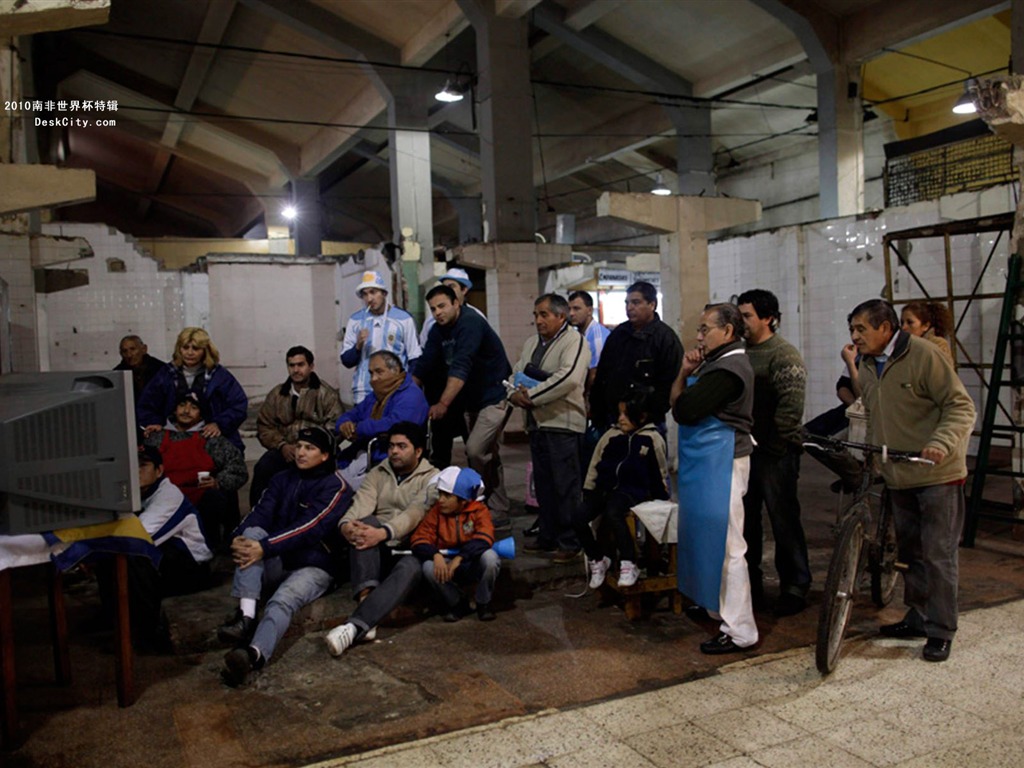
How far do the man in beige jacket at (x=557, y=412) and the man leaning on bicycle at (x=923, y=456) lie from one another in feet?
5.93

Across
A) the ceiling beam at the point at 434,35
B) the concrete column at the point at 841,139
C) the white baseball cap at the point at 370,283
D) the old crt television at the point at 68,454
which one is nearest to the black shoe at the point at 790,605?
the old crt television at the point at 68,454

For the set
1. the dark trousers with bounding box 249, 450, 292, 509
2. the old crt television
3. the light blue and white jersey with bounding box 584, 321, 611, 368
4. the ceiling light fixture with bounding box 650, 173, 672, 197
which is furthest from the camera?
the ceiling light fixture with bounding box 650, 173, 672, 197

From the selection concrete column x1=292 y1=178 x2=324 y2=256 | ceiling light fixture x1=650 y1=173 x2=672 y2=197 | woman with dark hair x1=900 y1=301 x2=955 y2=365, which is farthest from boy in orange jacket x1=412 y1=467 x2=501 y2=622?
concrete column x1=292 y1=178 x2=324 y2=256

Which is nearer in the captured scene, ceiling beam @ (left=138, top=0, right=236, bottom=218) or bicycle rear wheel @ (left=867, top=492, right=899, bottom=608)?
bicycle rear wheel @ (left=867, top=492, right=899, bottom=608)

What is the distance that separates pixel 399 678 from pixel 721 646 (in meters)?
1.60

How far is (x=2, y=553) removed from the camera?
10.9ft

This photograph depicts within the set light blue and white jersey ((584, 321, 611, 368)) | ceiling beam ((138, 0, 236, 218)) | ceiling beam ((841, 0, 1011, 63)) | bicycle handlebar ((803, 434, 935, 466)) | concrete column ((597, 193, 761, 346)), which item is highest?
ceiling beam ((138, 0, 236, 218))

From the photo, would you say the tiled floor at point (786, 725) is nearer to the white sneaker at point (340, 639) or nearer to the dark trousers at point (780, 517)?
the dark trousers at point (780, 517)

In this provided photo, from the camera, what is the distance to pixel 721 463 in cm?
407

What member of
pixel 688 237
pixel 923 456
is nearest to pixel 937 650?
pixel 923 456

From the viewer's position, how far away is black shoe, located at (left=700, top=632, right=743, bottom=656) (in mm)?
4121

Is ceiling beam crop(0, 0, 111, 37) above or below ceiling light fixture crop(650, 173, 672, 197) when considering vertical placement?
below

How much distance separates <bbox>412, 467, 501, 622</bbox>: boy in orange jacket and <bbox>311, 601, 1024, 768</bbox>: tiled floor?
49.7 inches

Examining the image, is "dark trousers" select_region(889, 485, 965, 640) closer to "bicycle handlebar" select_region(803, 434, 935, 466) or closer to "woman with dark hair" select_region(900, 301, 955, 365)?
"bicycle handlebar" select_region(803, 434, 935, 466)
